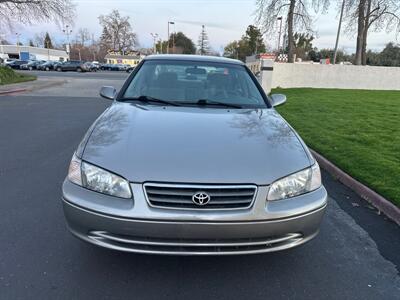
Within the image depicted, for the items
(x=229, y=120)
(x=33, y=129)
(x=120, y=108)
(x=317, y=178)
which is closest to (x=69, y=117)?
(x=33, y=129)

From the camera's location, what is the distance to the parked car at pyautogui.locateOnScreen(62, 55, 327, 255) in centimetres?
238

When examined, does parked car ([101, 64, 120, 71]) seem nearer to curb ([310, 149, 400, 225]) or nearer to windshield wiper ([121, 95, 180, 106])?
curb ([310, 149, 400, 225])

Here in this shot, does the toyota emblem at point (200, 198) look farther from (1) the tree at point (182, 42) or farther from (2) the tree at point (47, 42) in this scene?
(2) the tree at point (47, 42)

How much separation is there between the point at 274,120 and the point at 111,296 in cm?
207

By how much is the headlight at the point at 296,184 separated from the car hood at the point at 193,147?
5 cm

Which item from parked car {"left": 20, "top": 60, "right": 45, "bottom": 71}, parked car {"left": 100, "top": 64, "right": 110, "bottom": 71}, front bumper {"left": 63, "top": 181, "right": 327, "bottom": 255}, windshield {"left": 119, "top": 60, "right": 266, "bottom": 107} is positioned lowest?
parked car {"left": 100, "top": 64, "right": 110, "bottom": 71}

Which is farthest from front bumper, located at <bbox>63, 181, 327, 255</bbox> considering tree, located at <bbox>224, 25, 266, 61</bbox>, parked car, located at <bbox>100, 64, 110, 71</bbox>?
tree, located at <bbox>224, 25, 266, 61</bbox>

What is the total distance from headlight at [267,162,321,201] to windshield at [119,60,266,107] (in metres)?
1.36

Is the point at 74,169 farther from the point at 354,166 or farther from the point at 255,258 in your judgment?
the point at 354,166

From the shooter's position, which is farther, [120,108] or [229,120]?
[120,108]

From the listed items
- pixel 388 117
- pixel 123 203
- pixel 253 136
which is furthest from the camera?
pixel 388 117

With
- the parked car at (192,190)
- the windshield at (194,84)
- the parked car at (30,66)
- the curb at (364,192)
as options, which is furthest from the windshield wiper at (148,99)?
the parked car at (30,66)

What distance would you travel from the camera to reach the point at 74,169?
2.71 meters

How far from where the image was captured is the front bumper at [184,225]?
236 cm
